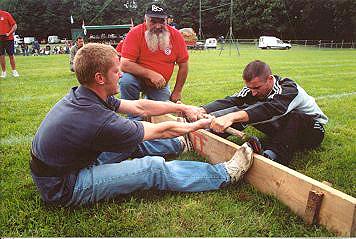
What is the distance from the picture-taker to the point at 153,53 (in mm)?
3924

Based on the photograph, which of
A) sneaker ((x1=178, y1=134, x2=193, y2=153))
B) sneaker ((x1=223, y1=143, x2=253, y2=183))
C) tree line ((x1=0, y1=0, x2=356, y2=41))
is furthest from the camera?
tree line ((x1=0, y1=0, x2=356, y2=41))

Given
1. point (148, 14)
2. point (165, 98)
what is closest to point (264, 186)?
point (165, 98)

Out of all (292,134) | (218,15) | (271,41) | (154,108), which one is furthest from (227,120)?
(271,41)

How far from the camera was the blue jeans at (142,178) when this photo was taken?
83.7 inches

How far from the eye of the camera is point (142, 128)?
6.84ft

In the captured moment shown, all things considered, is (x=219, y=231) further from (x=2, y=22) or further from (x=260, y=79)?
(x=2, y=22)

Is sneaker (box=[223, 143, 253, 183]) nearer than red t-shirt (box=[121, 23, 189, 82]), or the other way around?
sneaker (box=[223, 143, 253, 183])

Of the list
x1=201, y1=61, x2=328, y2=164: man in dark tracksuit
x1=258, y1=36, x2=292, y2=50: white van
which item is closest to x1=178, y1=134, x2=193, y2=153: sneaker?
x1=201, y1=61, x2=328, y2=164: man in dark tracksuit

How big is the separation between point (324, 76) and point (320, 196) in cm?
775

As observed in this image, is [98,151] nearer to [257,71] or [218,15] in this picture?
[257,71]

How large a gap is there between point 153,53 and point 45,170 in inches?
87.5

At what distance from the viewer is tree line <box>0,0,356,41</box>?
3916 mm

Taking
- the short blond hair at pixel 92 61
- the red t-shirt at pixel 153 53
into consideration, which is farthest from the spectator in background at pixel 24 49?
the short blond hair at pixel 92 61

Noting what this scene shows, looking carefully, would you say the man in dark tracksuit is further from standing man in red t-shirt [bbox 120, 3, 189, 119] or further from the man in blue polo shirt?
standing man in red t-shirt [bbox 120, 3, 189, 119]
